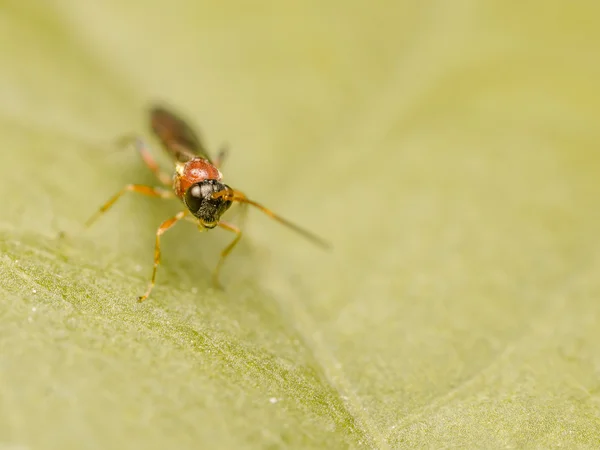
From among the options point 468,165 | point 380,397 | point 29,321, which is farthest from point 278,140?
point 29,321

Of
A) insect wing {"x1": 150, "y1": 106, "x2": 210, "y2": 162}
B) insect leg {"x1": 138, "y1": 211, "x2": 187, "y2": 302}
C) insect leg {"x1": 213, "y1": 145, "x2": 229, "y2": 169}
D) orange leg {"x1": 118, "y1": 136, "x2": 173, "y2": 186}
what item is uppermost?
insect leg {"x1": 213, "y1": 145, "x2": 229, "y2": 169}

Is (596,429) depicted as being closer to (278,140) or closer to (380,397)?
(380,397)

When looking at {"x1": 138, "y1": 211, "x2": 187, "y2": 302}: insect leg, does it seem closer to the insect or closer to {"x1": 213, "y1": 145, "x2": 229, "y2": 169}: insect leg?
the insect

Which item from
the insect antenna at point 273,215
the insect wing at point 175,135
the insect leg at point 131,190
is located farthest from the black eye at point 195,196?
the insect wing at point 175,135

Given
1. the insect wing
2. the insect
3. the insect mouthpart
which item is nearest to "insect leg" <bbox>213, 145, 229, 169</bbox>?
the insect

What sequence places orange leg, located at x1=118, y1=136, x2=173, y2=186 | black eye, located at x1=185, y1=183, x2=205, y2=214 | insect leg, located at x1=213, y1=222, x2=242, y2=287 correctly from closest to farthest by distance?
black eye, located at x1=185, y1=183, x2=205, y2=214
insect leg, located at x1=213, y1=222, x2=242, y2=287
orange leg, located at x1=118, y1=136, x2=173, y2=186

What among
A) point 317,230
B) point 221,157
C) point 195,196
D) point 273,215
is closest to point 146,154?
point 221,157

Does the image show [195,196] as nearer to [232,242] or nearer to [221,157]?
[232,242]
